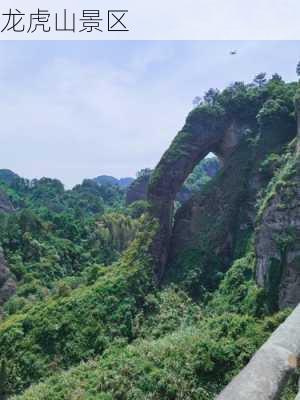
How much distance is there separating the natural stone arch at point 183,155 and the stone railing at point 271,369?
25.9 m

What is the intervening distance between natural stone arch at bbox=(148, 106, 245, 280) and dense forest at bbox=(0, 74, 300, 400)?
120 millimetres

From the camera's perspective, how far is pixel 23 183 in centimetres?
8719

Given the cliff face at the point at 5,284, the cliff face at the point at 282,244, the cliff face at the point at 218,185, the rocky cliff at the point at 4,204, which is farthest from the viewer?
the rocky cliff at the point at 4,204

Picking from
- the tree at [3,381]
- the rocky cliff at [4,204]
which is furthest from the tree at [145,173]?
the tree at [3,381]

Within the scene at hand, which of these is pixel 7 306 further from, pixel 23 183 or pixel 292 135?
pixel 23 183

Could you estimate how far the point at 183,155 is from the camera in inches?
1191

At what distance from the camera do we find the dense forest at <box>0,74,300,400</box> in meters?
17.1

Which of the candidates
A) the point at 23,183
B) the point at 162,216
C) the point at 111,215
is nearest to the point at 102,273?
the point at 162,216

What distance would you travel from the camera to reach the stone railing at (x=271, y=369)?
200cm

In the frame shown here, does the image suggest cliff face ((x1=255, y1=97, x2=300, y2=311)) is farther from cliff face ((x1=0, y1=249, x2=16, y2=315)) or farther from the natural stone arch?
cliff face ((x1=0, y1=249, x2=16, y2=315))

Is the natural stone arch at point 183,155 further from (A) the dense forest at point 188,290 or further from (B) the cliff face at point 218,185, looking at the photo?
(A) the dense forest at point 188,290

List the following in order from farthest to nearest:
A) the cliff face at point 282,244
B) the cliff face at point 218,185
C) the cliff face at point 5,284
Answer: the cliff face at point 5,284, the cliff face at point 218,185, the cliff face at point 282,244

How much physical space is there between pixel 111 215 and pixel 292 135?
1026 inches

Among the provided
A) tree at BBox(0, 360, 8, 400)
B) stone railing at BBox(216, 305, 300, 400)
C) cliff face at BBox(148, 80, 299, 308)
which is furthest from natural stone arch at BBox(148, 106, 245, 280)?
stone railing at BBox(216, 305, 300, 400)
